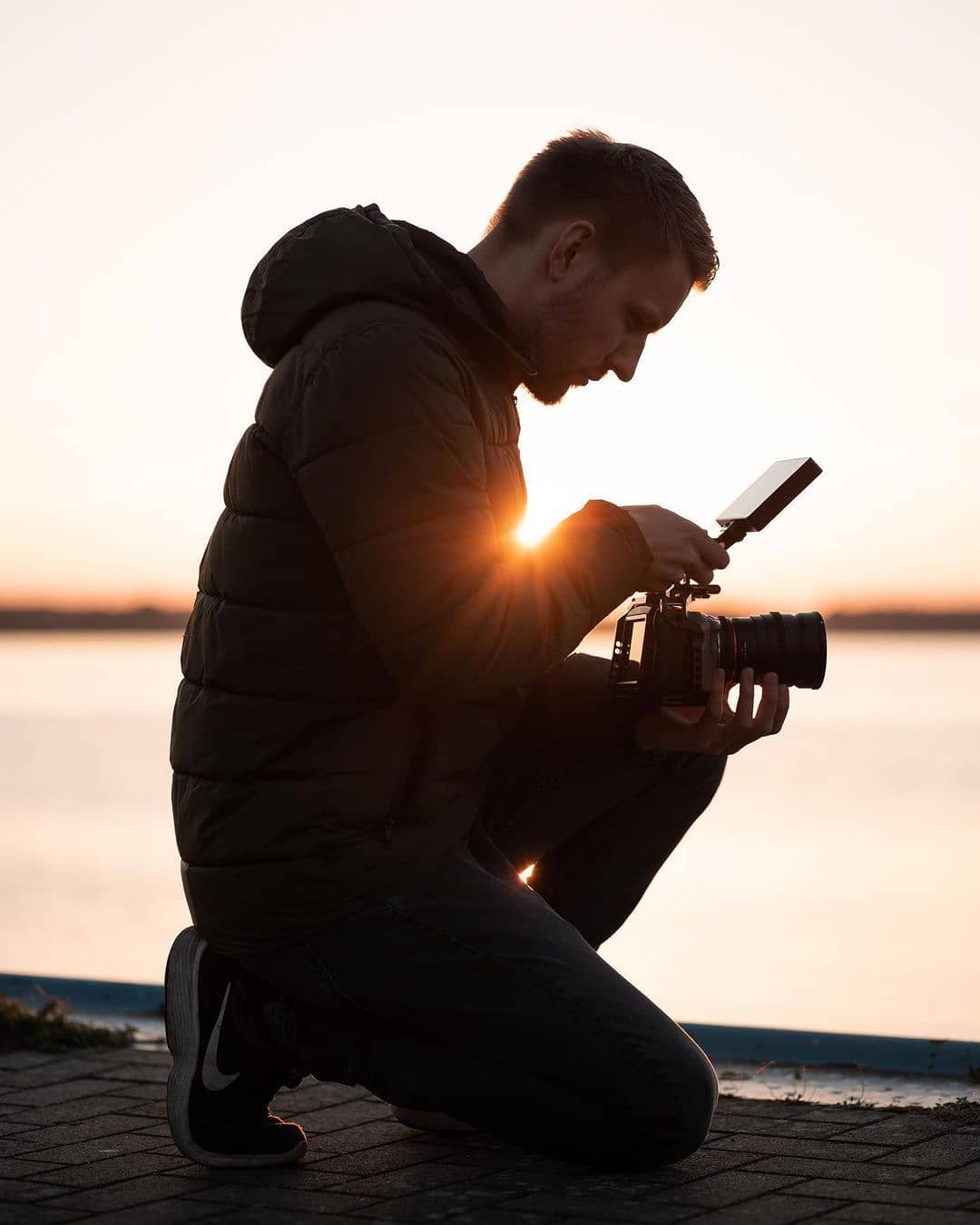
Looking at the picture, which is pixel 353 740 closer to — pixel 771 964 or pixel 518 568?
pixel 518 568

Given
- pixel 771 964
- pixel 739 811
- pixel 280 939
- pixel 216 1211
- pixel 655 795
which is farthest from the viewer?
pixel 739 811

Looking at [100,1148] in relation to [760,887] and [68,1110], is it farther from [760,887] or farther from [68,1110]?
[760,887]

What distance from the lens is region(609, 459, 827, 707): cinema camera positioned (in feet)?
8.86

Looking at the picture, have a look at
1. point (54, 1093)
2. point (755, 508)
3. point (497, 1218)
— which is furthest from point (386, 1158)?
point (755, 508)

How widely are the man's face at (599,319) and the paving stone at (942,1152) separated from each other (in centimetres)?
128

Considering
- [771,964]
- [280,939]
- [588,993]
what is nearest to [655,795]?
[588,993]

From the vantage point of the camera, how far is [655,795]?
10.1ft

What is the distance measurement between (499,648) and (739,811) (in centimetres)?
710

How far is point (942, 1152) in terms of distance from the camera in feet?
8.64

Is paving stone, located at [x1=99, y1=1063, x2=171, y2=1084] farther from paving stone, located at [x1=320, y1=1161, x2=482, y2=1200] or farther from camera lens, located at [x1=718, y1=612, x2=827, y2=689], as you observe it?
camera lens, located at [x1=718, y1=612, x2=827, y2=689]

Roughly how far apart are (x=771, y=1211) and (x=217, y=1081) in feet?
2.77

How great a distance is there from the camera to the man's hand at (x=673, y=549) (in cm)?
261

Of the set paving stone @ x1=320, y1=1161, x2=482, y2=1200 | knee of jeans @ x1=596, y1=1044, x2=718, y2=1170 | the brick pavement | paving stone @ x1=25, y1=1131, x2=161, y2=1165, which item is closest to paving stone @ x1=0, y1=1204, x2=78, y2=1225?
the brick pavement

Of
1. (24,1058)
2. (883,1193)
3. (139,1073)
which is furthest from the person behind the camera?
(24,1058)
